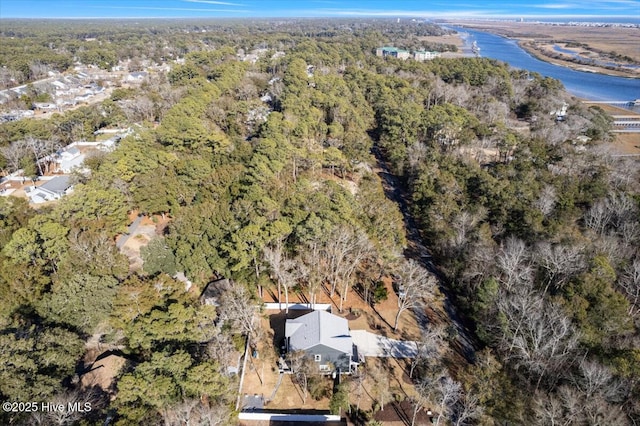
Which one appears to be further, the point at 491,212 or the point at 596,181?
the point at 596,181

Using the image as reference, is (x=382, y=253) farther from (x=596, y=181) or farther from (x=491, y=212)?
(x=596, y=181)

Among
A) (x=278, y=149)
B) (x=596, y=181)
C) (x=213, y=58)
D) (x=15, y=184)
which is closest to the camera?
(x=596, y=181)

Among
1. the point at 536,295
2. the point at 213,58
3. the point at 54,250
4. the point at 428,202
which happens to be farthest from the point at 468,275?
the point at 213,58

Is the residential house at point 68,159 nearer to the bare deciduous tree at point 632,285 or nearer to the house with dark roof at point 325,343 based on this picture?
the house with dark roof at point 325,343

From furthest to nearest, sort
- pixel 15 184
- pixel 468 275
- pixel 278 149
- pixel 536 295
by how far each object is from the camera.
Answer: pixel 15 184, pixel 278 149, pixel 468 275, pixel 536 295

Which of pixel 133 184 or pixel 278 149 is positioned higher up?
pixel 278 149

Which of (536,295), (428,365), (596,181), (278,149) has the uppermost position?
(278,149)
